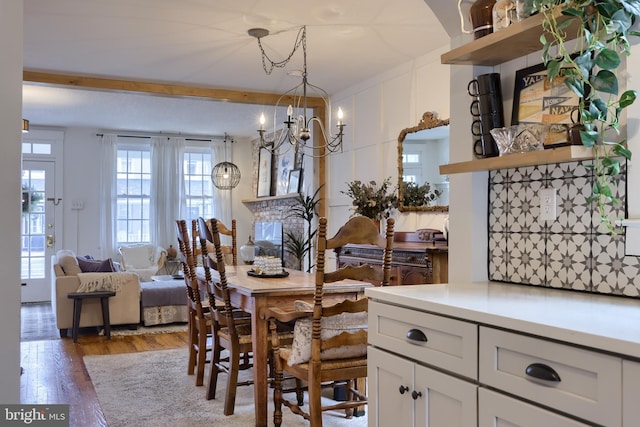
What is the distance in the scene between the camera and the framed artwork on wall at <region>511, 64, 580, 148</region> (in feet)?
6.28

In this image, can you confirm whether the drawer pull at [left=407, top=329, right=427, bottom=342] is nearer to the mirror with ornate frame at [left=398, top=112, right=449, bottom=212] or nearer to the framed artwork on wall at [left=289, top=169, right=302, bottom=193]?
the mirror with ornate frame at [left=398, top=112, right=449, bottom=212]

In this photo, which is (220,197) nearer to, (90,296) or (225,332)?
(90,296)

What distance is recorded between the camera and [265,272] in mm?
3869

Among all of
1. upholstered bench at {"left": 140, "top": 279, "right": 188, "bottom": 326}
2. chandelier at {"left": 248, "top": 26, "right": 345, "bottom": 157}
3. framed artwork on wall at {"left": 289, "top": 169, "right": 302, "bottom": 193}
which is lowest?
upholstered bench at {"left": 140, "top": 279, "right": 188, "bottom": 326}

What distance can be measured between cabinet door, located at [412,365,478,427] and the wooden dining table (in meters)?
1.46

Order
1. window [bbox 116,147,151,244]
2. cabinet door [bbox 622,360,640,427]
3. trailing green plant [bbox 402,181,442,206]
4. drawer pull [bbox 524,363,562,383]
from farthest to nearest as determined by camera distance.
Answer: window [bbox 116,147,151,244] < trailing green plant [bbox 402,181,442,206] < drawer pull [bbox 524,363,562,383] < cabinet door [bbox 622,360,640,427]

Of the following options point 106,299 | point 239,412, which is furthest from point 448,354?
point 106,299

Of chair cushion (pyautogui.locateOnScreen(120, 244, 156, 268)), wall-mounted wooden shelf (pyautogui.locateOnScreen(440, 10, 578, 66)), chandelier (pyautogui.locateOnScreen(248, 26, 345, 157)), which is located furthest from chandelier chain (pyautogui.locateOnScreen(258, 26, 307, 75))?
chair cushion (pyautogui.locateOnScreen(120, 244, 156, 268))

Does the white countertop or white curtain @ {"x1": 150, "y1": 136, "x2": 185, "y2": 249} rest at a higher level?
white curtain @ {"x1": 150, "y1": 136, "x2": 185, "y2": 249}

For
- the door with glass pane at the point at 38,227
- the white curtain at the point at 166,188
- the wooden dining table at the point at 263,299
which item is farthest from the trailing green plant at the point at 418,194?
the door with glass pane at the point at 38,227

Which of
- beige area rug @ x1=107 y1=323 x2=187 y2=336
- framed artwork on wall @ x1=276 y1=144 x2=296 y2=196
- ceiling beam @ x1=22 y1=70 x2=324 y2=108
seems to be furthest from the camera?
framed artwork on wall @ x1=276 y1=144 x2=296 y2=196

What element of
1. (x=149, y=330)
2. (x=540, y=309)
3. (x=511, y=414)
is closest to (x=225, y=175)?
(x=149, y=330)

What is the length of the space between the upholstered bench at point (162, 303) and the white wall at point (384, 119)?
1.94 meters

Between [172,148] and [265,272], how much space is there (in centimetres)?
639
